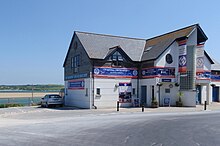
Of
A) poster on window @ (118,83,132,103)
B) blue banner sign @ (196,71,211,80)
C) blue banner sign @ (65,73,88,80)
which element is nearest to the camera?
blue banner sign @ (65,73,88,80)

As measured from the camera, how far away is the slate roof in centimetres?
3012

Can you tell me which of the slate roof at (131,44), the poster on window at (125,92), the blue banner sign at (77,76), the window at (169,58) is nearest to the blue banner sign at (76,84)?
the blue banner sign at (77,76)

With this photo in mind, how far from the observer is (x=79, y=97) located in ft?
100

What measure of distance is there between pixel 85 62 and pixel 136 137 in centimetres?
1913

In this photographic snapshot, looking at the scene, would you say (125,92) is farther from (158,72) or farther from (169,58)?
(169,58)

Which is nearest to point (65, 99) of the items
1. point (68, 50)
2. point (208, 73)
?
point (68, 50)

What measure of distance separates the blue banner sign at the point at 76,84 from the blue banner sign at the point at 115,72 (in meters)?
2.31

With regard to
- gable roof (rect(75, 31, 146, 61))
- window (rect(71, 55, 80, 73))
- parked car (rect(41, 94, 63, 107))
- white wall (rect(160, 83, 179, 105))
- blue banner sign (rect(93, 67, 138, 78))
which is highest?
gable roof (rect(75, 31, 146, 61))

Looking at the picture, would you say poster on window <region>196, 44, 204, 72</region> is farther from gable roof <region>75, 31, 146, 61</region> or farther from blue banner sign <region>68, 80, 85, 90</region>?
blue banner sign <region>68, 80, 85, 90</region>

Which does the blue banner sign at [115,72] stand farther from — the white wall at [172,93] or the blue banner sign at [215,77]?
the blue banner sign at [215,77]

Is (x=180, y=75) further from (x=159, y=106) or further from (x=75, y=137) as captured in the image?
(x=75, y=137)

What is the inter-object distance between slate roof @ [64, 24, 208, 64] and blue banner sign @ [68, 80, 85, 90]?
351 centimetres

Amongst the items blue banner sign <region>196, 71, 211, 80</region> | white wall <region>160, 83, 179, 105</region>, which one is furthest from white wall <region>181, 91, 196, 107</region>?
blue banner sign <region>196, 71, 211, 80</region>

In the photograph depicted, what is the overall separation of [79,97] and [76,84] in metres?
1.77
